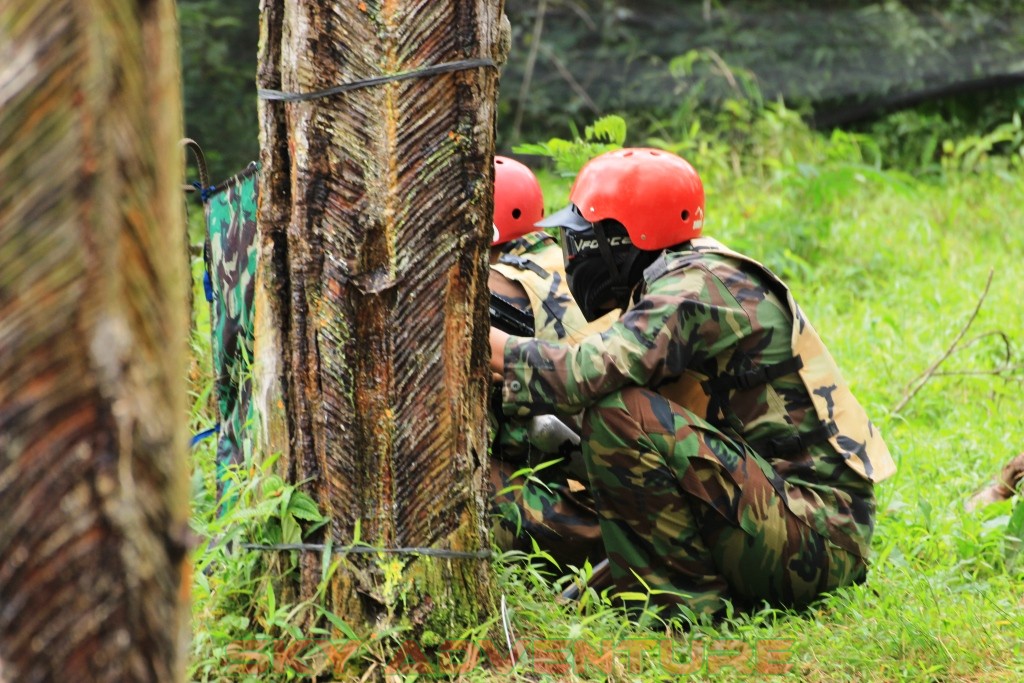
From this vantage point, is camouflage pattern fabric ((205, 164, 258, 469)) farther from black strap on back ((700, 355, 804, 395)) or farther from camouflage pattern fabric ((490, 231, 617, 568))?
black strap on back ((700, 355, 804, 395))

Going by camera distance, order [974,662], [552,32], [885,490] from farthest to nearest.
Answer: [552,32]
[885,490]
[974,662]

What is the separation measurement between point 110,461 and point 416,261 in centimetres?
132

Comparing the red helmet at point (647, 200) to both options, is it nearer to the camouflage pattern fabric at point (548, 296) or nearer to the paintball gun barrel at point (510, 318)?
the camouflage pattern fabric at point (548, 296)

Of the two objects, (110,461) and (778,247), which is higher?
(110,461)

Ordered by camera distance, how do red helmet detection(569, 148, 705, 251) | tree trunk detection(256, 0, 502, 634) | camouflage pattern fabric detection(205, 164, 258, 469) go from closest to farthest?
tree trunk detection(256, 0, 502, 634) < camouflage pattern fabric detection(205, 164, 258, 469) < red helmet detection(569, 148, 705, 251)

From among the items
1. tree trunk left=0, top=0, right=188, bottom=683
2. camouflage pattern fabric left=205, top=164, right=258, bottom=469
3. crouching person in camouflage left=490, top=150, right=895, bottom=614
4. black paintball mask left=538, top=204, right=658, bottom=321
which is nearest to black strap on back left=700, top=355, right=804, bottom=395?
crouching person in camouflage left=490, top=150, right=895, bottom=614

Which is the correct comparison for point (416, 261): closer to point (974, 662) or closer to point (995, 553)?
point (974, 662)

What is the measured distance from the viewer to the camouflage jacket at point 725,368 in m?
3.39

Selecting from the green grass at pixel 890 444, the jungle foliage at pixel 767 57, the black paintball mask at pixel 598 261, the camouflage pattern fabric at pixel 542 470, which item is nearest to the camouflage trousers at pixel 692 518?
the green grass at pixel 890 444

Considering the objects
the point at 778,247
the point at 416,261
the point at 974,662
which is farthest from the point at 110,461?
the point at 778,247

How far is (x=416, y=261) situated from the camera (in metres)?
2.56

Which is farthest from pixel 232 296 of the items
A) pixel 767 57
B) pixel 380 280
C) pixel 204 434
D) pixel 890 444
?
pixel 767 57

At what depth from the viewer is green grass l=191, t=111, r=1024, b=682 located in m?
2.74

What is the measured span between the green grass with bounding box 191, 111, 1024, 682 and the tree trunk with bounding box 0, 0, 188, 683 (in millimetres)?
1251
